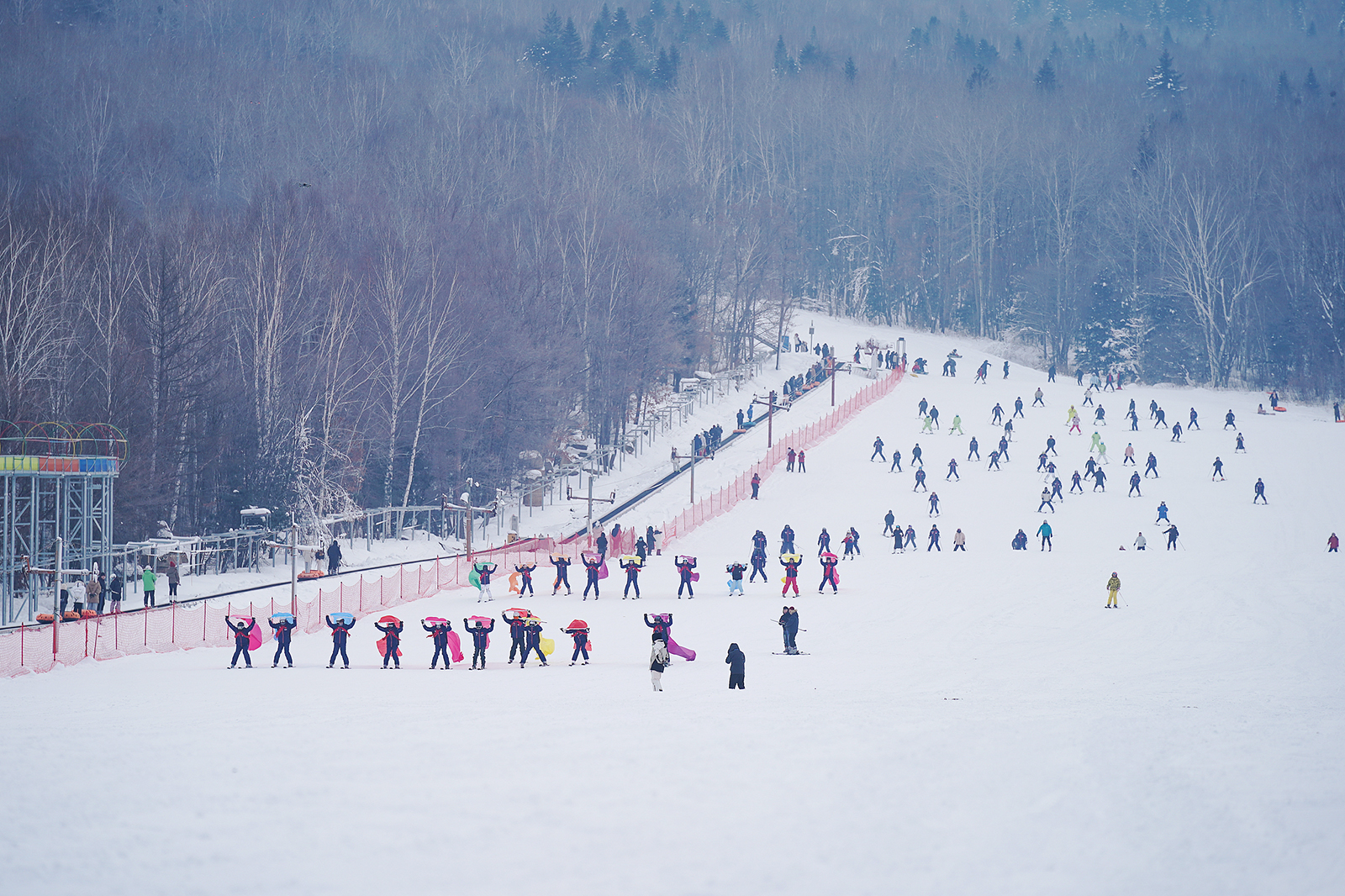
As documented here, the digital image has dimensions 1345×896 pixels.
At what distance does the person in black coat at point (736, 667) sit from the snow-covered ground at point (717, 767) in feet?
1.23

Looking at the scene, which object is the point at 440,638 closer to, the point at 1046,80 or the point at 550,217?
the point at 550,217

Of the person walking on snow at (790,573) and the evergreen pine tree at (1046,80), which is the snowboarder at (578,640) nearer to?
the person walking on snow at (790,573)

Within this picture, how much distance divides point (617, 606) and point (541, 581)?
384 centimetres

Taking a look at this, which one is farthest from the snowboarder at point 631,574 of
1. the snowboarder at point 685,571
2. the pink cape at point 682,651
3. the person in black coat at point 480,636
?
the person in black coat at point 480,636

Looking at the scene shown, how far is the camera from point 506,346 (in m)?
49.9

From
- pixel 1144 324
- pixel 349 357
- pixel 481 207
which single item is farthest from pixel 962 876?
pixel 1144 324

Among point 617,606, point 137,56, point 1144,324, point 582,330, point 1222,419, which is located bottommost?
point 617,606

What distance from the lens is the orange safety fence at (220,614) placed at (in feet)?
68.5

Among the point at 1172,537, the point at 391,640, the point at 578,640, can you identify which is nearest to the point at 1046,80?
the point at 1172,537

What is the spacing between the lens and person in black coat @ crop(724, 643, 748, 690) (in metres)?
17.7

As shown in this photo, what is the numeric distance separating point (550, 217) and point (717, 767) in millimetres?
50100

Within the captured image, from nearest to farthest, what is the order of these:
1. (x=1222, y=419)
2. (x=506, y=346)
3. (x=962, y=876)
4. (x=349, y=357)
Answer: (x=962, y=876) → (x=349, y=357) → (x=506, y=346) → (x=1222, y=419)

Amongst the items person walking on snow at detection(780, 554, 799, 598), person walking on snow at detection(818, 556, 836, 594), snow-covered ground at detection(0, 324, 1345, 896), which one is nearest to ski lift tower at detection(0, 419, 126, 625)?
snow-covered ground at detection(0, 324, 1345, 896)

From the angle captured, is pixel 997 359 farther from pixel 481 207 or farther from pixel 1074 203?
pixel 481 207
